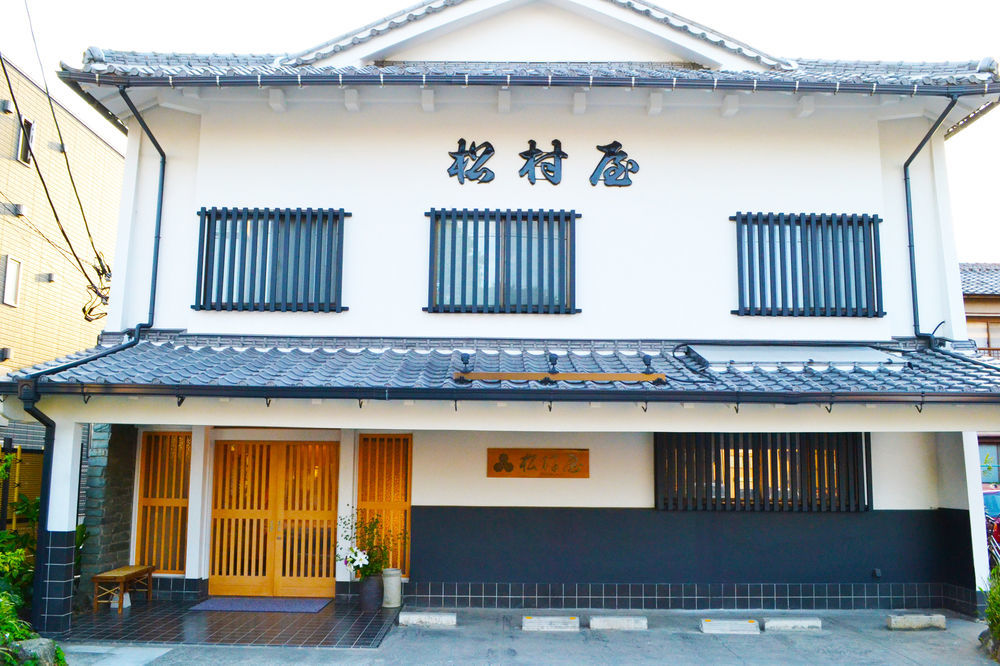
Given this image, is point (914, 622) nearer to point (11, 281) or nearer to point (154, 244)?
point (154, 244)

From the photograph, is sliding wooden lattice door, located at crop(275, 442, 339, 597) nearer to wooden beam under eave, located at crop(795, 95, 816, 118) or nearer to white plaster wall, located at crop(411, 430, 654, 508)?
white plaster wall, located at crop(411, 430, 654, 508)

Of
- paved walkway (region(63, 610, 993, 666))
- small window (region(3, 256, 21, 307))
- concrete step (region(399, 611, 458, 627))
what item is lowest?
paved walkway (region(63, 610, 993, 666))

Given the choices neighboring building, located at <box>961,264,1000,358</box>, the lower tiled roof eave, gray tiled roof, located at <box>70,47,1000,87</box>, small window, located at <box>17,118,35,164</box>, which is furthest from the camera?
neighboring building, located at <box>961,264,1000,358</box>

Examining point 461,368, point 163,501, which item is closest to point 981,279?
point 461,368

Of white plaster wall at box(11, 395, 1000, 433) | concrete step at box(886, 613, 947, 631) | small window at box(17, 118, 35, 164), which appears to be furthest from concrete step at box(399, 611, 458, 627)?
small window at box(17, 118, 35, 164)

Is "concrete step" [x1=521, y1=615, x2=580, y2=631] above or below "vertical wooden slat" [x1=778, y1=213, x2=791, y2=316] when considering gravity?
below

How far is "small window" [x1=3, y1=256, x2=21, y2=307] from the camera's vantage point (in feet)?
47.9

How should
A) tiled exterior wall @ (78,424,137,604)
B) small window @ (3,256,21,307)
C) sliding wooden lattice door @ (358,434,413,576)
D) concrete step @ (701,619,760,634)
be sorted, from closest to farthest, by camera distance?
concrete step @ (701,619,760,634)
tiled exterior wall @ (78,424,137,604)
sliding wooden lattice door @ (358,434,413,576)
small window @ (3,256,21,307)

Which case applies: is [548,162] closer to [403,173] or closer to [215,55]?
[403,173]

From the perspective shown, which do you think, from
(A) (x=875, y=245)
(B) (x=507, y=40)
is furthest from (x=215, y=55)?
(A) (x=875, y=245)

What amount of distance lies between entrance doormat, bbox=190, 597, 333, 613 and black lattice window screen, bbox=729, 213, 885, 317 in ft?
23.3

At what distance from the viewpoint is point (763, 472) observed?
10375mm

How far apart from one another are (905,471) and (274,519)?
9.03 m

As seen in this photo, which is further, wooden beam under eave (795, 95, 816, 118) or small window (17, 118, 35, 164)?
small window (17, 118, 35, 164)
